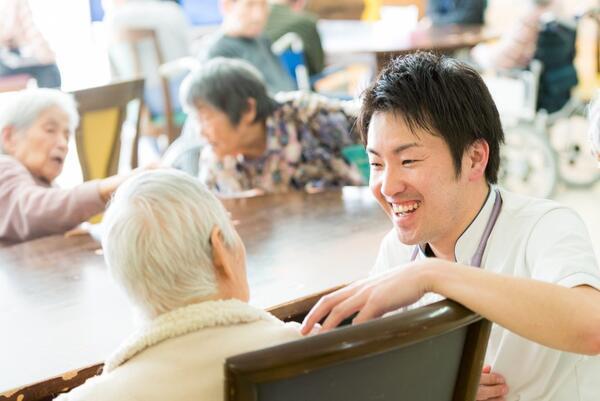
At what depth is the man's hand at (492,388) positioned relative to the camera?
1.44 m

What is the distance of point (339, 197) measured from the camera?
2.66 metres

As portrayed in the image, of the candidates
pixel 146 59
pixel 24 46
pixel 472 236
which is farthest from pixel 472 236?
pixel 24 46

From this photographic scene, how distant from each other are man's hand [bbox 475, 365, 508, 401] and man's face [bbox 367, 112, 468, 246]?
255mm

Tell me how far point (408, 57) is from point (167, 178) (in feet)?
Result: 1.72

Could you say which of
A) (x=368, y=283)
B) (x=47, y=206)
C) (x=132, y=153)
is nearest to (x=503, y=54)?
(x=132, y=153)

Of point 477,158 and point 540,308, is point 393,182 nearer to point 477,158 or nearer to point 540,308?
point 477,158

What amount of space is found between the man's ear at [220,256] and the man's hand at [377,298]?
133 millimetres

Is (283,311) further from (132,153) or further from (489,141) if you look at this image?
(132,153)

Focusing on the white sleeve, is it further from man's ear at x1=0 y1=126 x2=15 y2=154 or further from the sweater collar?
man's ear at x1=0 y1=126 x2=15 y2=154

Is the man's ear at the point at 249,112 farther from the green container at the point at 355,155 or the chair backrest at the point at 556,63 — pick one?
the chair backrest at the point at 556,63

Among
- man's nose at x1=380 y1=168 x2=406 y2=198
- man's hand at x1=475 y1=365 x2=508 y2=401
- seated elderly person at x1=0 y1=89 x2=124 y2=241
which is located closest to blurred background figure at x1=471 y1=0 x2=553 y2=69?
seated elderly person at x1=0 y1=89 x2=124 y2=241

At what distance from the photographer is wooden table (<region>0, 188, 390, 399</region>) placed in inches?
62.4

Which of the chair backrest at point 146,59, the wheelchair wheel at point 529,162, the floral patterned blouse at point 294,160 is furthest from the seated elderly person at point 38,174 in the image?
the wheelchair wheel at point 529,162

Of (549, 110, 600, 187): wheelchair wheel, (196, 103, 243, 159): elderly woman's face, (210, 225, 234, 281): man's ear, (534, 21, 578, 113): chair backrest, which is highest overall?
(210, 225, 234, 281): man's ear
